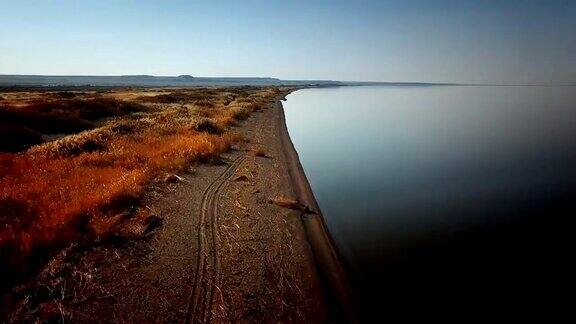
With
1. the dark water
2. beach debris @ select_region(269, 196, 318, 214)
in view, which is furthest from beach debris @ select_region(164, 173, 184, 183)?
the dark water

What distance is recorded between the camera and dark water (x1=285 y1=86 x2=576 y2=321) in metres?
7.93

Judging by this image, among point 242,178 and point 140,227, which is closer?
point 140,227

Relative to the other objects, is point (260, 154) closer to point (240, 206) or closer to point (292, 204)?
point (292, 204)

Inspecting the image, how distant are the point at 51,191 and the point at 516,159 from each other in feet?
78.6

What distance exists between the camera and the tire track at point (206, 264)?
6781 millimetres

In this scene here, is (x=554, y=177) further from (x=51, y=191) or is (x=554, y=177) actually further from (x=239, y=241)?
(x=51, y=191)

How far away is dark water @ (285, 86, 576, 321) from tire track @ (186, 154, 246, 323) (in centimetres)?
315

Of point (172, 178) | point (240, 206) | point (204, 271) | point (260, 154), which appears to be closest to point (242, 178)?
A: point (172, 178)

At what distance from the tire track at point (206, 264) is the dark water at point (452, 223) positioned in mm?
3154

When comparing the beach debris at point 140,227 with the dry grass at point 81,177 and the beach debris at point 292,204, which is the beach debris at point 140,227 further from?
the beach debris at point 292,204

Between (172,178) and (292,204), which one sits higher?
(172,178)

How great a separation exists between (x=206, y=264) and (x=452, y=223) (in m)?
8.21

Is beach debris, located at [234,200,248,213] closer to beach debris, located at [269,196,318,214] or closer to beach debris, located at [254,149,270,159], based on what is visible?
beach debris, located at [269,196,318,214]

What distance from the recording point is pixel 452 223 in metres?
12.1
